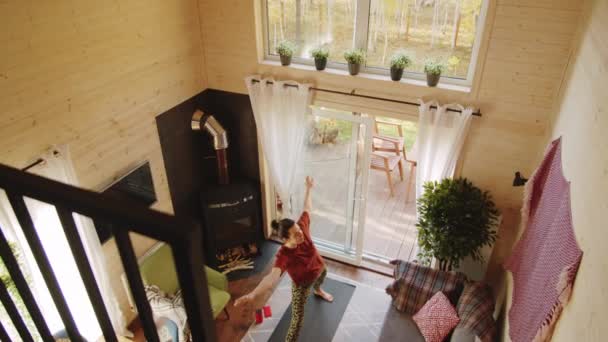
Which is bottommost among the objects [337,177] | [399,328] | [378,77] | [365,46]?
[399,328]

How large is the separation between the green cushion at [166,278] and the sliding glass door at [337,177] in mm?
1350

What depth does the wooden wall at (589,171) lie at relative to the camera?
Result: 147cm

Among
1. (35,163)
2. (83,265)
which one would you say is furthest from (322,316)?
(83,265)

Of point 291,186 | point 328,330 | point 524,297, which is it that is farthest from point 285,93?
point 524,297

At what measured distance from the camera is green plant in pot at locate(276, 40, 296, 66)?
13.9ft

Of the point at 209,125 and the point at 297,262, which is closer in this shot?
the point at 297,262

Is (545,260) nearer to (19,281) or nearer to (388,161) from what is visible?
(19,281)

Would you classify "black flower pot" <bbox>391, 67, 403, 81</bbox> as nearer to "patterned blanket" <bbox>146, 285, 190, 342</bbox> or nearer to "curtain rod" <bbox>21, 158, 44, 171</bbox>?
"patterned blanket" <bbox>146, 285, 190, 342</bbox>

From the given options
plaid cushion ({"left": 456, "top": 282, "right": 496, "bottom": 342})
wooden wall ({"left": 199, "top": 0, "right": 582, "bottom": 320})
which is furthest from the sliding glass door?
plaid cushion ({"left": 456, "top": 282, "right": 496, "bottom": 342})

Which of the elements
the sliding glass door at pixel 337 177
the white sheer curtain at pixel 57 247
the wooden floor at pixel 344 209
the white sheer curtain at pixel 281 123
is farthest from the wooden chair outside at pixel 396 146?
the white sheer curtain at pixel 57 247

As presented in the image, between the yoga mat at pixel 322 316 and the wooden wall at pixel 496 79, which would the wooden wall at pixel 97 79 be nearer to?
the wooden wall at pixel 496 79

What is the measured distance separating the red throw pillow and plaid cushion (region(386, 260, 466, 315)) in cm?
10

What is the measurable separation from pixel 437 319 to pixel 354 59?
2.42 m

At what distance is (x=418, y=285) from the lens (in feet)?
13.4
